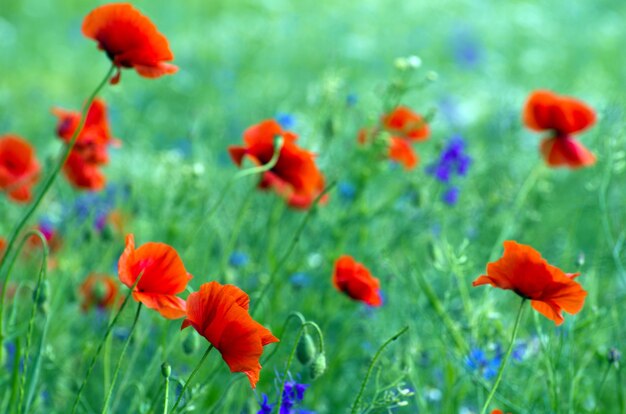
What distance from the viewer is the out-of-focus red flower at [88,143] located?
1.51 meters

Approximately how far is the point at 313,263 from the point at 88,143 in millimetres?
650

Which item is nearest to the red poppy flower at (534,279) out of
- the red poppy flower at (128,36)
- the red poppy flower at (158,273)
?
the red poppy flower at (158,273)

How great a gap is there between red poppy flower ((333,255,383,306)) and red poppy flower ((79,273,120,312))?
531mm

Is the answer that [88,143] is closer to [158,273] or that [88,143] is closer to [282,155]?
[282,155]

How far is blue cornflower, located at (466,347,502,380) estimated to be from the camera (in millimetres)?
1367

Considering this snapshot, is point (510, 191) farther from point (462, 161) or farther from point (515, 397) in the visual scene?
point (515, 397)

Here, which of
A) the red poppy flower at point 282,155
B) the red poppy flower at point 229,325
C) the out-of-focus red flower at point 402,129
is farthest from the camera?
the out-of-focus red flower at point 402,129

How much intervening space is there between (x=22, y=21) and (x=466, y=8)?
322 centimetres

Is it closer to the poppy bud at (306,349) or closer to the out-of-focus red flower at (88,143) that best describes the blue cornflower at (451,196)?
the out-of-focus red flower at (88,143)

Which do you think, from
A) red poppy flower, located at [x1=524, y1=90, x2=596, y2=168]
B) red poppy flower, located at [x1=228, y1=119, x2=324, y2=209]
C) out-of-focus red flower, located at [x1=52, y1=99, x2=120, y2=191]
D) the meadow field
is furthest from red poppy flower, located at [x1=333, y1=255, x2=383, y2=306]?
red poppy flower, located at [x1=524, y1=90, x2=596, y2=168]

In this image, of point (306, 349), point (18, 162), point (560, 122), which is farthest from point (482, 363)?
point (18, 162)

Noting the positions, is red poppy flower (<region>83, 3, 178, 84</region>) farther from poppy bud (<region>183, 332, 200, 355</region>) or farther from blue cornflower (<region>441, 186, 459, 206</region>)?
blue cornflower (<region>441, 186, 459, 206</region>)

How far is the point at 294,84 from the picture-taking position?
14.6 feet

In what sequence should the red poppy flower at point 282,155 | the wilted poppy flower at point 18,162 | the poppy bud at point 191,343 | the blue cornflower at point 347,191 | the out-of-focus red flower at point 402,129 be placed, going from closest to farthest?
the poppy bud at point 191,343
the red poppy flower at point 282,155
the wilted poppy flower at point 18,162
the out-of-focus red flower at point 402,129
the blue cornflower at point 347,191
